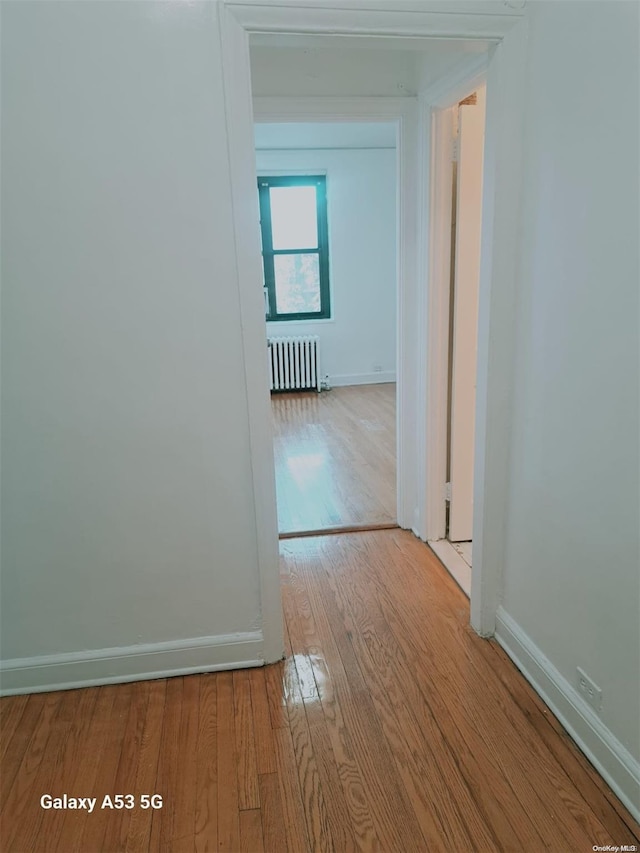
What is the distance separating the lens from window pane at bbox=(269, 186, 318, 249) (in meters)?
6.56

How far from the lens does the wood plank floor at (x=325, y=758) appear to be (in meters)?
1.51

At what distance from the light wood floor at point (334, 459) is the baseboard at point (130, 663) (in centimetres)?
115

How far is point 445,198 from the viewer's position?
8.68ft

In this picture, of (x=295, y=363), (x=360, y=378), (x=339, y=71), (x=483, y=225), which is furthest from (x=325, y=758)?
(x=360, y=378)

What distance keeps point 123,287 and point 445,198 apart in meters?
1.59

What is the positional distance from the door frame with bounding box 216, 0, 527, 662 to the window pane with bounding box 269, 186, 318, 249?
4213mm

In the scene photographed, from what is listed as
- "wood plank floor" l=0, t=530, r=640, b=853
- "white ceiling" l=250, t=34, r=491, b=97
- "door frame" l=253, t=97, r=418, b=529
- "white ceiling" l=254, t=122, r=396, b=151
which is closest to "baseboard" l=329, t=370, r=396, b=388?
"white ceiling" l=254, t=122, r=396, b=151

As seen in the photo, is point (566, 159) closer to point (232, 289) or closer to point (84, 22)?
point (232, 289)

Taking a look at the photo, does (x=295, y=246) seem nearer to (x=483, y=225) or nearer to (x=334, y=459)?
(x=334, y=459)

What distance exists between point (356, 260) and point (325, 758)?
585cm

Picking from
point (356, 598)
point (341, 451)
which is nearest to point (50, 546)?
point (356, 598)

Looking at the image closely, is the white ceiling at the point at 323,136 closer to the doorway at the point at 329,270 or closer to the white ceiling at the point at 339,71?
the doorway at the point at 329,270

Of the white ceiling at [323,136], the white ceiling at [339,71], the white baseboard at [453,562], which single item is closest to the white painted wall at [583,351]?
the white baseboard at [453,562]

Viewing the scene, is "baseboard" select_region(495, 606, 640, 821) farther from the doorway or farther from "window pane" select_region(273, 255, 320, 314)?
"window pane" select_region(273, 255, 320, 314)
